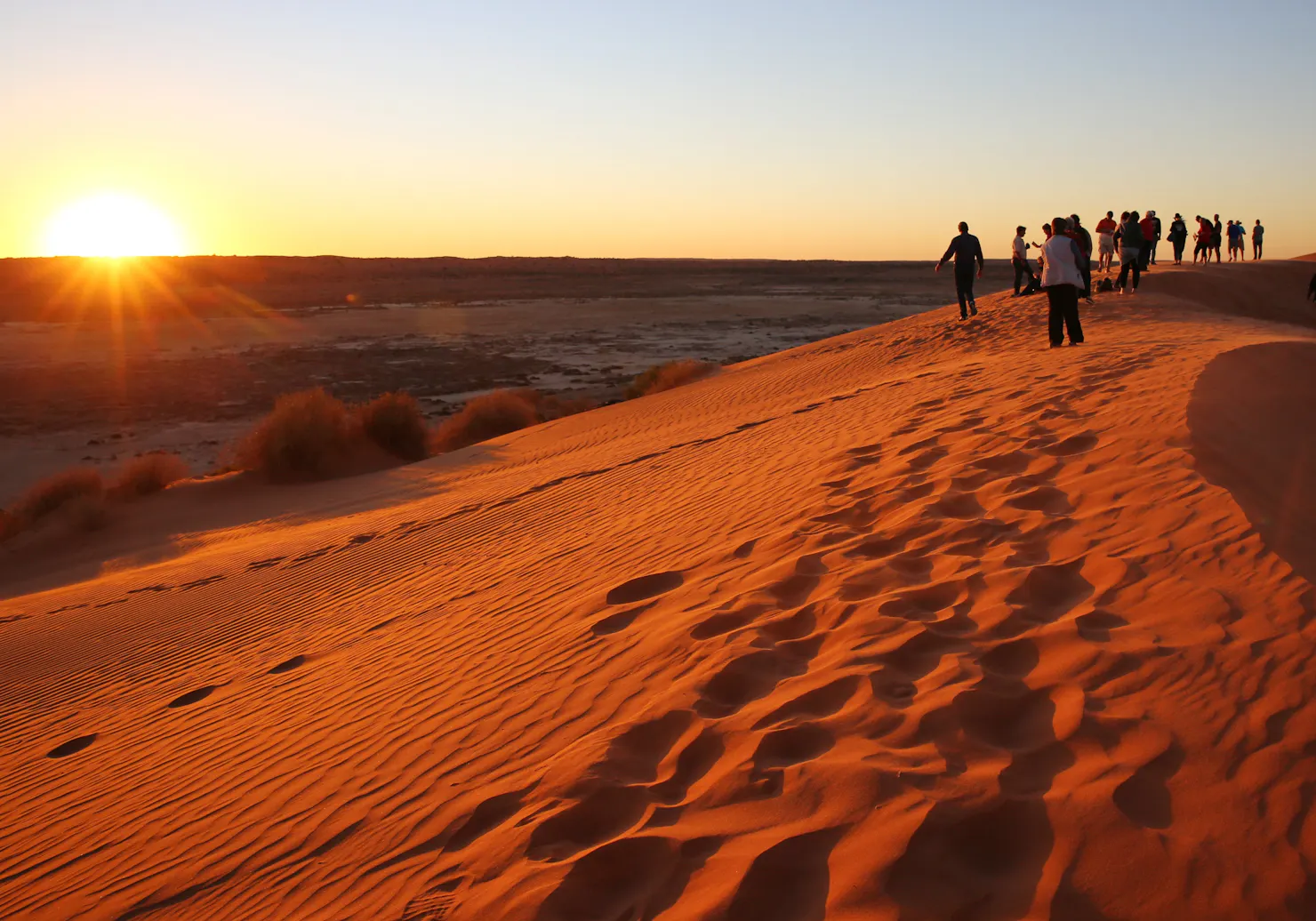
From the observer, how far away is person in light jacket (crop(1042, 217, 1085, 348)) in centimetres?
1138

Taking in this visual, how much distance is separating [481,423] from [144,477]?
584 cm

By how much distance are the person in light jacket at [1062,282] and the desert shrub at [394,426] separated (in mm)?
9973

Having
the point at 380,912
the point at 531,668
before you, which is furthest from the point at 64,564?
the point at 380,912

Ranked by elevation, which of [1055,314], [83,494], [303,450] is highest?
[1055,314]

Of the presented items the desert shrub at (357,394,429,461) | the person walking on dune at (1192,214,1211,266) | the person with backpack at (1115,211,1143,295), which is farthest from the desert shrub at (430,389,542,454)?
the person walking on dune at (1192,214,1211,266)

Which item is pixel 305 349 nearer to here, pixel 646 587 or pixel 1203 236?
pixel 1203 236

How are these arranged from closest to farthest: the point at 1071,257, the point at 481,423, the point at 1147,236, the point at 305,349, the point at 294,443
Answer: the point at 1071,257
the point at 294,443
the point at 481,423
the point at 1147,236
the point at 305,349

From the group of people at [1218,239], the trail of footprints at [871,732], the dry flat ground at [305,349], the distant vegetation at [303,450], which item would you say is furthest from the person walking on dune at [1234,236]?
the trail of footprints at [871,732]

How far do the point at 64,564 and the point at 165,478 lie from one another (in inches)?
122

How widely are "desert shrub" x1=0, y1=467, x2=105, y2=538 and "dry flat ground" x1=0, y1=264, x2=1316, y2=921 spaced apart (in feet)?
17.0

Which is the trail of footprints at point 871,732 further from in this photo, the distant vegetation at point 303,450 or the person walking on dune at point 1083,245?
the distant vegetation at point 303,450

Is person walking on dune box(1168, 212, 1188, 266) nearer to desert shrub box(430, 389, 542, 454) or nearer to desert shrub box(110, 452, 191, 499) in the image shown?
desert shrub box(430, 389, 542, 454)

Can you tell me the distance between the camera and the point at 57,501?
13438 millimetres

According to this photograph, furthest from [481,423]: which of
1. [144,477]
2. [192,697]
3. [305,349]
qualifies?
[305,349]
